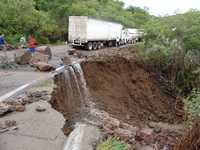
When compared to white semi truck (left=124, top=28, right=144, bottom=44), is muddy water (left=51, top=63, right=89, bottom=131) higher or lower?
lower

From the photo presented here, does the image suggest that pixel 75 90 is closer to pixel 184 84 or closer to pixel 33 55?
pixel 33 55

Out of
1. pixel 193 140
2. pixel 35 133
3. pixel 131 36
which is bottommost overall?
pixel 35 133

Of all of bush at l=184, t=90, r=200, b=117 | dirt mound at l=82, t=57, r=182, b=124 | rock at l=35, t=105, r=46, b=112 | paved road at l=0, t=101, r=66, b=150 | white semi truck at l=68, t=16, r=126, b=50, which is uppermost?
white semi truck at l=68, t=16, r=126, b=50

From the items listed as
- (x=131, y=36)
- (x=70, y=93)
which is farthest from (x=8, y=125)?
(x=131, y=36)

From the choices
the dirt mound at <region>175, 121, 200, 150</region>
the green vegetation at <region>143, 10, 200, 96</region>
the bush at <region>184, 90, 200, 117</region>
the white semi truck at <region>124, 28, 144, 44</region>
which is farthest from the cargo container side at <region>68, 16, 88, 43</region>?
the dirt mound at <region>175, 121, 200, 150</region>

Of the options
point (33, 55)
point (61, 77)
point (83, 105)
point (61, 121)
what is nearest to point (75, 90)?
point (61, 77)

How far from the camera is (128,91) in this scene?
22.7 m

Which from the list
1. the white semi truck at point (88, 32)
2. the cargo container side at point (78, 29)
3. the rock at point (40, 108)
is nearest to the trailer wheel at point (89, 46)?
the white semi truck at point (88, 32)

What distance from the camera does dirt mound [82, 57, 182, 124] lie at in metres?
18.9

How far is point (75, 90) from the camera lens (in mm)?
16375

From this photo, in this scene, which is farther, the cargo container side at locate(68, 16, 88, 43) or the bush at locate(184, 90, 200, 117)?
the cargo container side at locate(68, 16, 88, 43)

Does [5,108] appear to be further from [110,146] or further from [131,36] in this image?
[131,36]

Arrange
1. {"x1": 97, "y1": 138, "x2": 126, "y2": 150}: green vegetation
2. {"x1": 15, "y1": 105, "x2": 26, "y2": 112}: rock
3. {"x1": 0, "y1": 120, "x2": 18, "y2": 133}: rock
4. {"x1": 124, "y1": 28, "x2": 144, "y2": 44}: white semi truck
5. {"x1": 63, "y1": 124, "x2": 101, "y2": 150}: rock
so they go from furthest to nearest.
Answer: {"x1": 124, "y1": 28, "x2": 144, "y2": 44}: white semi truck, {"x1": 15, "y1": 105, "x2": 26, "y2": 112}: rock, {"x1": 0, "y1": 120, "x2": 18, "y2": 133}: rock, {"x1": 97, "y1": 138, "x2": 126, "y2": 150}: green vegetation, {"x1": 63, "y1": 124, "x2": 101, "y2": 150}: rock

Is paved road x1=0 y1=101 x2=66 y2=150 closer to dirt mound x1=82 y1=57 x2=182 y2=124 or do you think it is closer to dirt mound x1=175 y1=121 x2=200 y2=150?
dirt mound x1=175 y1=121 x2=200 y2=150
